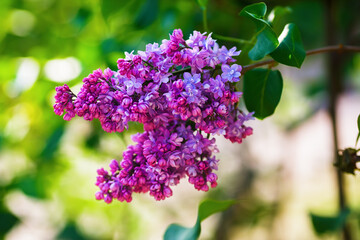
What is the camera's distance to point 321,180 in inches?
98.5

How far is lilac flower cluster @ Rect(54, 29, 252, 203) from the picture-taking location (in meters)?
0.49

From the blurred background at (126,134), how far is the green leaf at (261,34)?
3.7 inches

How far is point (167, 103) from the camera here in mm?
497

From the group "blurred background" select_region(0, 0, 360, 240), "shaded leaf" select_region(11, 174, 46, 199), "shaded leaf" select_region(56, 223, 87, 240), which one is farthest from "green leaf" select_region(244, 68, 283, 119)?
"shaded leaf" select_region(56, 223, 87, 240)

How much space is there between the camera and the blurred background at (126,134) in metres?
1.15

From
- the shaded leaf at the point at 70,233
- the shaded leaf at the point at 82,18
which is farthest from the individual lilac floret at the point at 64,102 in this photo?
the shaded leaf at the point at 70,233

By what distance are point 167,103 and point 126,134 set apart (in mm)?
677

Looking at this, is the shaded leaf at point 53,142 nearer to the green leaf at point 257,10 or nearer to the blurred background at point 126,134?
the blurred background at point 126,134

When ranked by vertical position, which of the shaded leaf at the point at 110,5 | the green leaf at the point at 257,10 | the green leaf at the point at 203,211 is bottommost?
the green leaf at the point at 203,211

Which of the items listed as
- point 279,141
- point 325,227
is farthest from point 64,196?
point 325,227

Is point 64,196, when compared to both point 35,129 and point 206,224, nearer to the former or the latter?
point 35,129

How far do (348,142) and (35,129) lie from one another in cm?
180

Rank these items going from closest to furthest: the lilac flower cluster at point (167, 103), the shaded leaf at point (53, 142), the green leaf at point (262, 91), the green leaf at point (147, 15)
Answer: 1. the lilac flower cluster at point (167, 103)
2. the green leaf at point (262, 91)
3. the green leaf at point (147, 15)
4. the shaded leaf at point (53, 142)

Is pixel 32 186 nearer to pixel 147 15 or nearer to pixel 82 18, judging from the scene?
pixel 82 18
